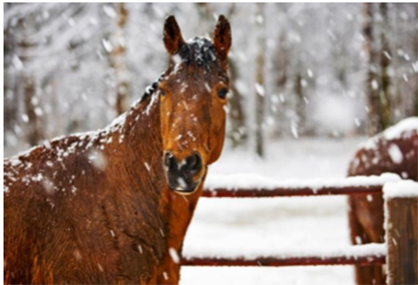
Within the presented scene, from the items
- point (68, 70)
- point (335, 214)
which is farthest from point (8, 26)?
point (335, 214)

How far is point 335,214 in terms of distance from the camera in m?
8.66

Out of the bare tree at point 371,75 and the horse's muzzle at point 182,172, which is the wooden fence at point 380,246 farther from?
the bare tree at point 371,75

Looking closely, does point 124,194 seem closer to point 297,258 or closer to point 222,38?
point 222,38

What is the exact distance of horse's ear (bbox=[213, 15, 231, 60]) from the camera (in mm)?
2748

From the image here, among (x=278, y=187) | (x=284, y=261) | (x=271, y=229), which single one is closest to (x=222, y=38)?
(x=278, y=187)

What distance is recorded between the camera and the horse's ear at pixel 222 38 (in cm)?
275

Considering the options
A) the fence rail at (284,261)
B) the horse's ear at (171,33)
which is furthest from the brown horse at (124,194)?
the fence rail at (284,261)

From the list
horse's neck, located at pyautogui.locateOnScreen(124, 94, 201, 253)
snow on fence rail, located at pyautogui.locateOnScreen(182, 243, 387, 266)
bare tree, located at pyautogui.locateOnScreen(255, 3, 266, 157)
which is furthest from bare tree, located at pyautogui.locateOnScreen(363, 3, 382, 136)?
horse's neck, located at pyautogui.locateOnScreen(124, 94, 201, 253)

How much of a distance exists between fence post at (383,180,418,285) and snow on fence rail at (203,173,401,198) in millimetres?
221

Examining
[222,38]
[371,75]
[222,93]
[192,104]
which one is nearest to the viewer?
[192,104]

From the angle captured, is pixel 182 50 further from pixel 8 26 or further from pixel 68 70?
pixel 68 70

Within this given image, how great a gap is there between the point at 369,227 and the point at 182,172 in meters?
2.54

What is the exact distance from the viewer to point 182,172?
235 cm

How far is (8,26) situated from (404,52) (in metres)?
13.5
